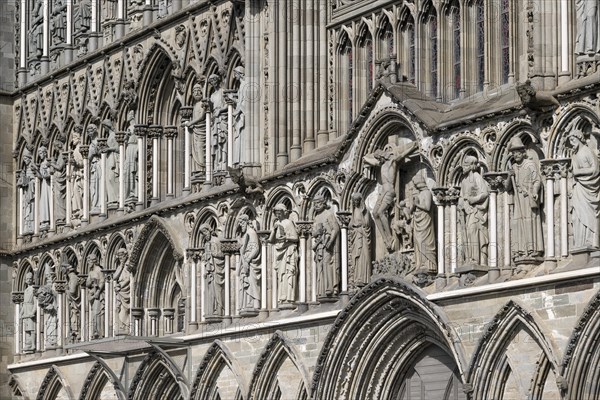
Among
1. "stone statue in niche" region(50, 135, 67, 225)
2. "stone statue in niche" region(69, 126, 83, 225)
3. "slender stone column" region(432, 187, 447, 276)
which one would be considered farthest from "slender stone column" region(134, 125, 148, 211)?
"slender stone column" region(432, 187, 447, 276)

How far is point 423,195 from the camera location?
30.8 m

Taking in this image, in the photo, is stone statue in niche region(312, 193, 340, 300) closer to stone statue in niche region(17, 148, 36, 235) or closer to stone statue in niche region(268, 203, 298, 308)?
stone statue in niche region(268, 203, 298, 308)

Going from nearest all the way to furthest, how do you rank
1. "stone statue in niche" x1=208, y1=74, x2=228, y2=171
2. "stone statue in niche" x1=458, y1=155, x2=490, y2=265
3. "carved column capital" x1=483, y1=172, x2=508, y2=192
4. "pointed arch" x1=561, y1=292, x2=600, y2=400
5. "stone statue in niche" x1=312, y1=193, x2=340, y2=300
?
"pointed arch" x1=561, y1=292, x2=600, y2=400 < "carved column capital" x1=483, y1=172, x2=508, y2=192 < "stone statue in niche" x1=458, y1=155, x2=490, y2=265 < "stone statue in niche" x1=312, y1=193, x2=340, y2=300 < "stone statue in niche" x1=208, y1=74, x2=228, y2=171

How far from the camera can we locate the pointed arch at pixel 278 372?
3331 centimetres

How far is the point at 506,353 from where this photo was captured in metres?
28.6

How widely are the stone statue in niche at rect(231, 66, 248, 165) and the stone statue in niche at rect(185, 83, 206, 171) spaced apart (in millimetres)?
1426

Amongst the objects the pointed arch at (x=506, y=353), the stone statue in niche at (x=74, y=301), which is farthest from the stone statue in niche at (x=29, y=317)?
the pointed arch at (x=506, y=353)

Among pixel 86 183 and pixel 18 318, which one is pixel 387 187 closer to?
pixel 86 183

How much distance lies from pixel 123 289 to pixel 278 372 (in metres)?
6.15

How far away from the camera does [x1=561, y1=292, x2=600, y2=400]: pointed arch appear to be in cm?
2695

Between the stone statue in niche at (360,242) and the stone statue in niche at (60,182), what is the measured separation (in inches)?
455

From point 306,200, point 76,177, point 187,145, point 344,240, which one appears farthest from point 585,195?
point 76,177

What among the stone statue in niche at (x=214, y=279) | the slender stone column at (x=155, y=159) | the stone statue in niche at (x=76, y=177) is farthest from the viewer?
the stone statue in niche at (x=76, y=177)

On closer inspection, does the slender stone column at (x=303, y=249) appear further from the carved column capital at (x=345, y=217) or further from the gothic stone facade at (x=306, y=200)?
the carved column capital at (x=345, y=217)
